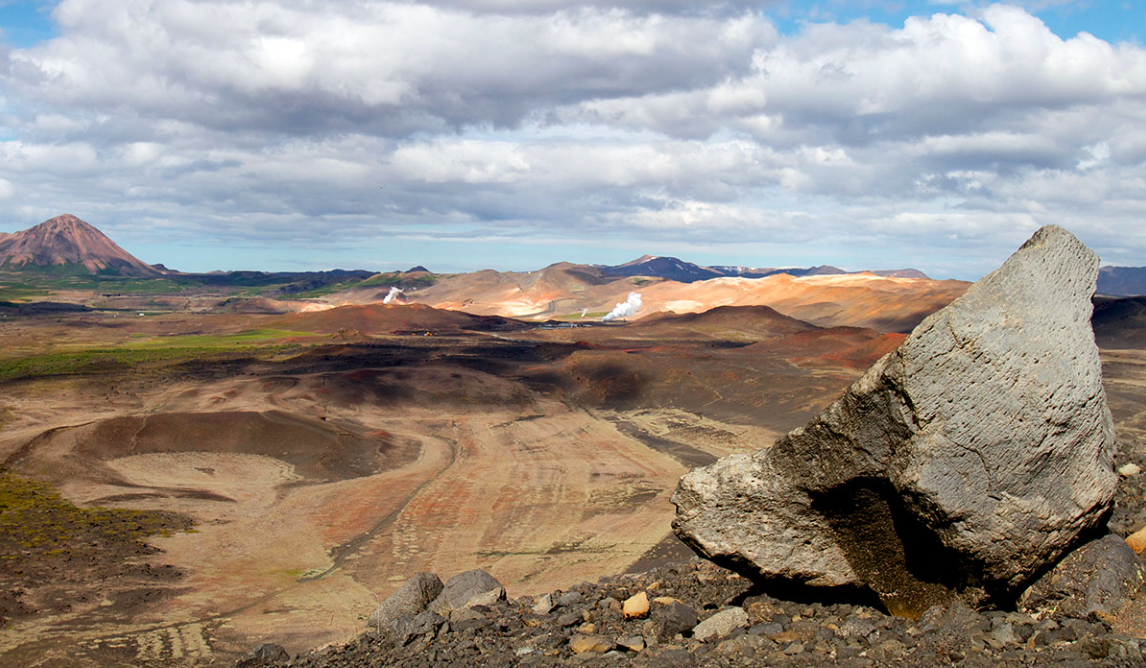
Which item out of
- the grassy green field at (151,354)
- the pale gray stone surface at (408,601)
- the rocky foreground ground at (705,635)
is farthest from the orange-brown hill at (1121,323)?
the rocky foreground ground at (705,635)

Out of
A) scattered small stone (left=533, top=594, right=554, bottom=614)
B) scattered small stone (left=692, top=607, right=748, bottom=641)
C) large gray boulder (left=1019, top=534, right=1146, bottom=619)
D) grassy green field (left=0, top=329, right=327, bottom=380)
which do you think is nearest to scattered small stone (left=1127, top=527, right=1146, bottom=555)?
large gray boulder (left=1019, top=534, right=1146, bottom=619)

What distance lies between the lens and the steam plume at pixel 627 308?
17059 cm

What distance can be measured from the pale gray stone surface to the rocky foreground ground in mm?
1061

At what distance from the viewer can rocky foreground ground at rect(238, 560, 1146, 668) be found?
6.86 metres

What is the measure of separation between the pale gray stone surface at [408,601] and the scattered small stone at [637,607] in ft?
13.1

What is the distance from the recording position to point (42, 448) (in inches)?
1377

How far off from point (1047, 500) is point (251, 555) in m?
22.5

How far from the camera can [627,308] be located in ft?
578

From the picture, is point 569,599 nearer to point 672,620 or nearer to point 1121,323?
point 672,620

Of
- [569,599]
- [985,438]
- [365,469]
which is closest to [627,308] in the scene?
[365,469]

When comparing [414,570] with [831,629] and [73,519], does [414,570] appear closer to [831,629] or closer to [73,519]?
[73,519]

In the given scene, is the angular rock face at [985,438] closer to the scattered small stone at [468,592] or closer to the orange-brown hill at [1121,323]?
the scattered small stone at [468,592]

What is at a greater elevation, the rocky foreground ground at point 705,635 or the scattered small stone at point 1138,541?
the scattered small stone at point 1138,541

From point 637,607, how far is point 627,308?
16696 centimetres
